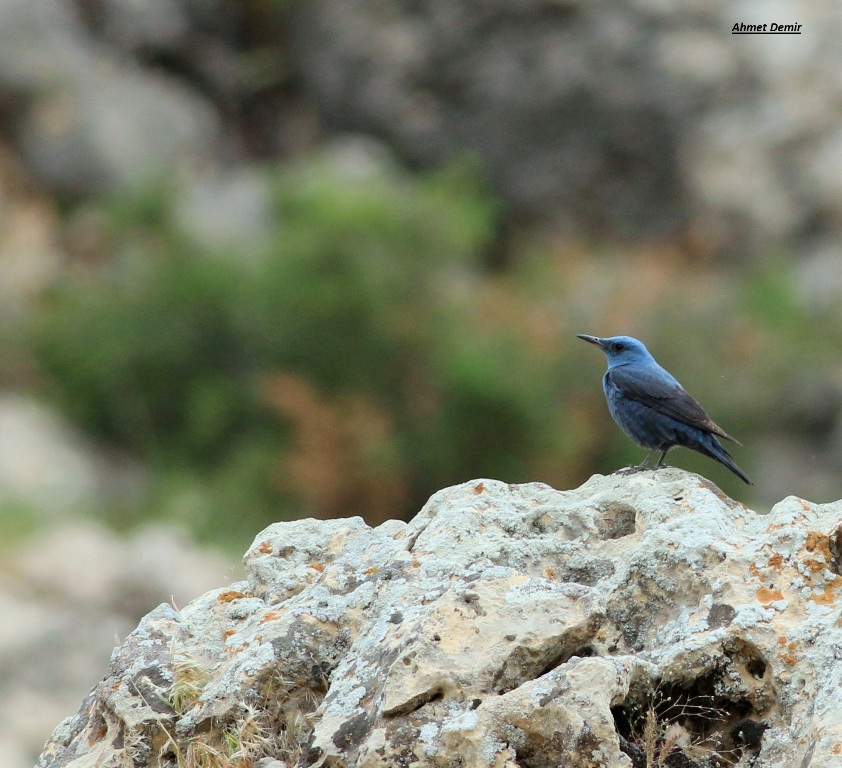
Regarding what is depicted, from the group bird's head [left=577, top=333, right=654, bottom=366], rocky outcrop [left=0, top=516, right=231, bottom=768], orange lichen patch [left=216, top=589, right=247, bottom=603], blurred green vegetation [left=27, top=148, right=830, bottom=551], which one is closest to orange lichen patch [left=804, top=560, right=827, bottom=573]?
orange lichen patch [left=216, top=589, right=247, bottom=603]

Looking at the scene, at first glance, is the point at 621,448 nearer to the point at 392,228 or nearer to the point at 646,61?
the point at 392,228

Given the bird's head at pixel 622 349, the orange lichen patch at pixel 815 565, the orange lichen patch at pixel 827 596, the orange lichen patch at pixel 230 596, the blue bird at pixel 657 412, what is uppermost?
the bird's head at pixel 622 349

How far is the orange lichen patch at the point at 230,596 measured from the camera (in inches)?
197

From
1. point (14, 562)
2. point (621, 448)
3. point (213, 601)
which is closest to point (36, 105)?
point (621, 448)

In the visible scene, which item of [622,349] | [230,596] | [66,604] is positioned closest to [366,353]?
[66,604]

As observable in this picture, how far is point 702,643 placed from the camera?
4.16 m

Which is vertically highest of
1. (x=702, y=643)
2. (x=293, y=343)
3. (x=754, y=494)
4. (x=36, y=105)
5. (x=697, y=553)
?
(x=36, y=105)

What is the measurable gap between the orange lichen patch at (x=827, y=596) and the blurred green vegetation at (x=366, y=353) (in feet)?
65.5

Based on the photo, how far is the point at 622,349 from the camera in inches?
297

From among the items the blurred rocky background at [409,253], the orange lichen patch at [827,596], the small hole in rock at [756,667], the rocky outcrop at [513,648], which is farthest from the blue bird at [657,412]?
the blurred rocky background at [409,253]

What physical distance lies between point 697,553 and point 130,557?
33.5 feet

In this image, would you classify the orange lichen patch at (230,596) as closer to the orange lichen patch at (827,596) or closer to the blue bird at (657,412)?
the orange lichen patch at (827,596)

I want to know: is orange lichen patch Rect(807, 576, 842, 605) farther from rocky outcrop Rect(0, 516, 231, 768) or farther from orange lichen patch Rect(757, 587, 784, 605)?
rocky outcrop Rect(0, 516, 231, 768)

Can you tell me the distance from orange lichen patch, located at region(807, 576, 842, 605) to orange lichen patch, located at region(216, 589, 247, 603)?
202 cm
